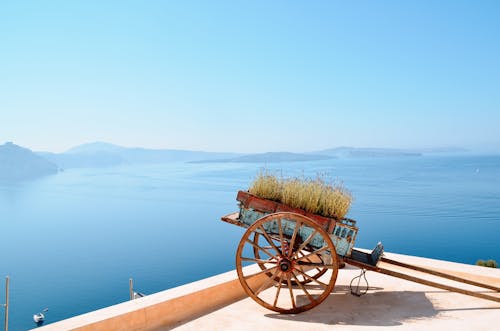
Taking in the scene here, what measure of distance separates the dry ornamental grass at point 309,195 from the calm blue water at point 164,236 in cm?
4498

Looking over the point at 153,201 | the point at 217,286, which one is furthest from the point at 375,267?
the point at 153,201

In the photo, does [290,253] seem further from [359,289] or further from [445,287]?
[445,287]

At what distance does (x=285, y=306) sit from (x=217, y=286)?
69cm

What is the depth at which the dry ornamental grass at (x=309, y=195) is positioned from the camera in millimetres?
3871

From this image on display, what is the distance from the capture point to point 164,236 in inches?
2719

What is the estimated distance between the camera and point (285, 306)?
3.87 m

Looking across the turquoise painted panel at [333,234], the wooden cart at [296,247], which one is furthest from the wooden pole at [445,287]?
the turquoise painted panel at [333,234]

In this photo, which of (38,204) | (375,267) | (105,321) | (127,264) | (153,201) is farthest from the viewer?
(38,204)

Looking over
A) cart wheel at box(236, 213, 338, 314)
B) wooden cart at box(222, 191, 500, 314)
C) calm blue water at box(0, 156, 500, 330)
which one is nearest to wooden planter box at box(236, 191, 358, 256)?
wooden cart at box(222, 191, 500, 314)

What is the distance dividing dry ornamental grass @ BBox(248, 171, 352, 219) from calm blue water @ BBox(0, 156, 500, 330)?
44984 millimetres

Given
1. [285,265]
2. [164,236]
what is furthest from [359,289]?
[164,236]

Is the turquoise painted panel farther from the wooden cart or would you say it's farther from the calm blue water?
the calm blue water

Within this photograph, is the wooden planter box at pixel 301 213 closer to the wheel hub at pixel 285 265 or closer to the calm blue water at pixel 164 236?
the wheel hub at pixel 285 265

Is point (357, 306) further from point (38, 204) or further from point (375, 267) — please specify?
point (38, 204)
